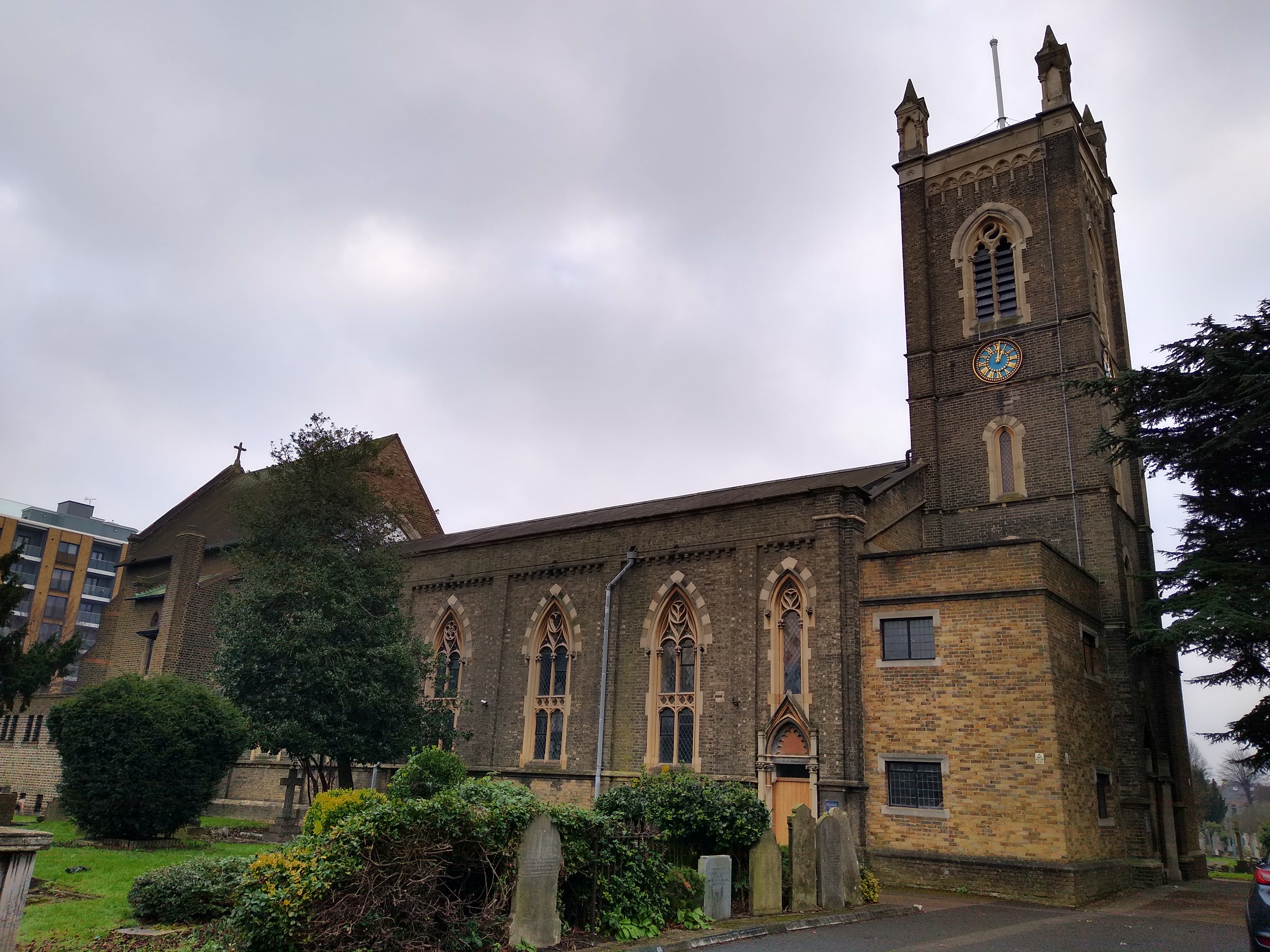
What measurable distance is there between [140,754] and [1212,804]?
251 feet

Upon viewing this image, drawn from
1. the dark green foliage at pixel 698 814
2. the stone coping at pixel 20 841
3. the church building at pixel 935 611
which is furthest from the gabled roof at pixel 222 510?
the stone coping at pixel 20 841

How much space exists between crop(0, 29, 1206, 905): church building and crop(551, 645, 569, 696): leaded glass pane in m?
0.07

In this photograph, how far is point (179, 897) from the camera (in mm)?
12641

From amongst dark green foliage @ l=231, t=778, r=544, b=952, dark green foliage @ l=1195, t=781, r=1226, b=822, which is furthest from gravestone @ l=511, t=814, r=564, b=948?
dark green foliage @ l=1195, t=781, r=1226, b=822

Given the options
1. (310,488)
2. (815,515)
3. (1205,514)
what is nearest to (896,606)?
(815,515)

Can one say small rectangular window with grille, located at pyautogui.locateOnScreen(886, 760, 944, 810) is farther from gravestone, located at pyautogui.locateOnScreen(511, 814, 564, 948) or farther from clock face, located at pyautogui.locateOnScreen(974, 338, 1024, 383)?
clock face, located at pyautogui.locateOnScreen(974, 338, 1024, 383)

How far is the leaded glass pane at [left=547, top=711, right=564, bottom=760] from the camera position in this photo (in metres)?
26.9

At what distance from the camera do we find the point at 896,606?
858 inches

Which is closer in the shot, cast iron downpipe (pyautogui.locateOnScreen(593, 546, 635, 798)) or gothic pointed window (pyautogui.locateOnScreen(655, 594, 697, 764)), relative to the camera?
gothic pointed window (pyautogui.locateOnScreen(655, 594, 697, 764))

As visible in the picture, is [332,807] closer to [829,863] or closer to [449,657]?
[829,863]

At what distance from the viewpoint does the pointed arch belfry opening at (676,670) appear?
80.0ft

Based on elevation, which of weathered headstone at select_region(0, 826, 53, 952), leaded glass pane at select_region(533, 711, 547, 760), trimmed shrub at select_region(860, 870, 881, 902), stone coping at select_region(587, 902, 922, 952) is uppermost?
leaded glass pane at select_region(533, 711, 547, 760)

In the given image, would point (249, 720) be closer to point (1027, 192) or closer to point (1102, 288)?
point (1027, 192)

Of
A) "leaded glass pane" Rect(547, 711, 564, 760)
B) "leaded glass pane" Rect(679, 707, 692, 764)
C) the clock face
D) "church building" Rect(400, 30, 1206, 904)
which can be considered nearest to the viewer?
"church building" Rect(400, 30, 1206, 904)
